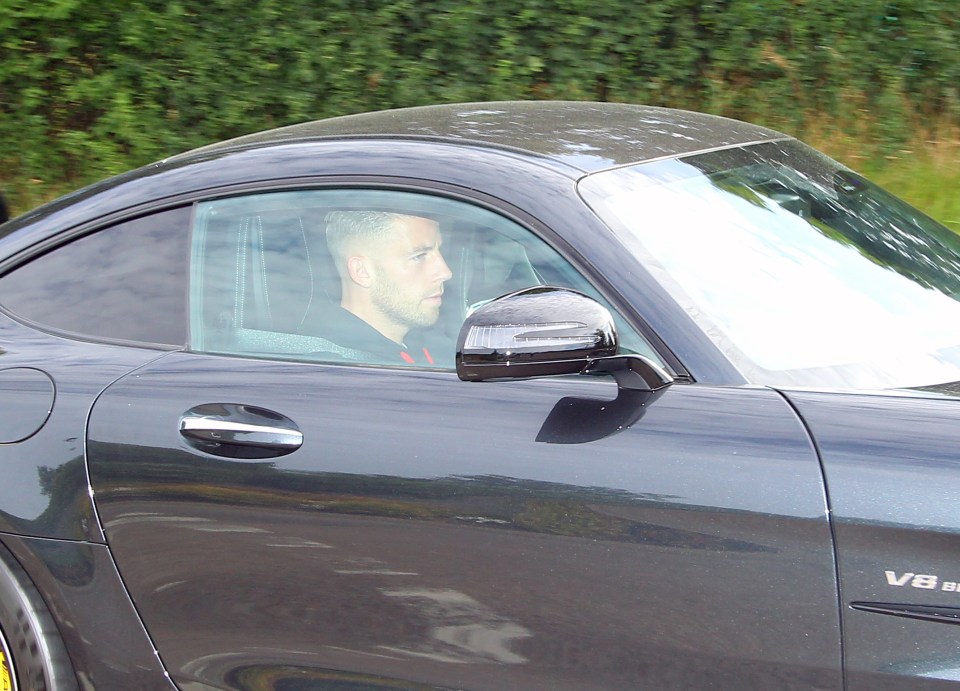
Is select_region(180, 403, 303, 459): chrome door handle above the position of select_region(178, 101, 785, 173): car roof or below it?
below

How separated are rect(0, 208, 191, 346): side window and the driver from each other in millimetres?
356

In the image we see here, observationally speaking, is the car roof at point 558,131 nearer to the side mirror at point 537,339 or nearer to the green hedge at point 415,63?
the side mirror at point 537,339

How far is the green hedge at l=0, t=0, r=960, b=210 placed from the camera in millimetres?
7078

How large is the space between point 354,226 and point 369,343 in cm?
26

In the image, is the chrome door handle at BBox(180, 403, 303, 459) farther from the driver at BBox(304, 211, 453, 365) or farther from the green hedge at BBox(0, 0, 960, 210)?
the green hedge at BBox(0, 0, 960, 210)

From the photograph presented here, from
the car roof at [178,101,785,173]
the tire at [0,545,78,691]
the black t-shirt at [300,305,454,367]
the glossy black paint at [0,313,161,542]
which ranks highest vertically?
the car roof at [178,101,785,173]

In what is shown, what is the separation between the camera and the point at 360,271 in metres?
2.56

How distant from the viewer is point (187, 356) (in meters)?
2.50

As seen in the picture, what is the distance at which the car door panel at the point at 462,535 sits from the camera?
1.95 m

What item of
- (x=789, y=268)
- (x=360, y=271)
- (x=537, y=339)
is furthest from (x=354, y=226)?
(x=789, y=268)

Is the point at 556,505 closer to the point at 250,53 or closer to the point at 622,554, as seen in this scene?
the point at 622,554

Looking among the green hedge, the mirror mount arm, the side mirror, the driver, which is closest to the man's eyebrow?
the driver

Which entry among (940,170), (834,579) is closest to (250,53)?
(940,170)

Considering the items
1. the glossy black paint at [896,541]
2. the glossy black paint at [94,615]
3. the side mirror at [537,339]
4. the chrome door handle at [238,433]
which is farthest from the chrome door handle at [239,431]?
the glossy black paint at [896,541]
